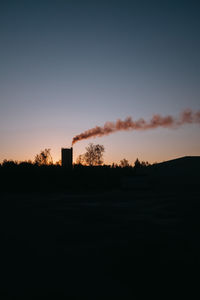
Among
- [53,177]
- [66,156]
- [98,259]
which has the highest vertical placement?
[66,156]

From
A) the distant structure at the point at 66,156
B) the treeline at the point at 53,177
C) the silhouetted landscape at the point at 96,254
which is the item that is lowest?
the silhouetted landscape at the point at 96,254

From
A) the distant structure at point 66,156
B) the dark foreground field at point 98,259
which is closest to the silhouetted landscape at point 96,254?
the dark foreground field at point 98,259

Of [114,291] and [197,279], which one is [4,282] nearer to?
[114,291]

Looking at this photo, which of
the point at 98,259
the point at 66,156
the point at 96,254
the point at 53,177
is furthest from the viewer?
the point at 66,156

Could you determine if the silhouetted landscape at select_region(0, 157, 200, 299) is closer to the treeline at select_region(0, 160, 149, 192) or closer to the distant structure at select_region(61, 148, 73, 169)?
the treeline at select_region(0, 160, 149, 192)

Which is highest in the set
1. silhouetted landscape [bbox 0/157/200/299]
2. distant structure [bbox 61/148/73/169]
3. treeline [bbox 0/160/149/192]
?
distant structure [bbox 61/148/73/169]

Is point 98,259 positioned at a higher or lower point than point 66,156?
lower

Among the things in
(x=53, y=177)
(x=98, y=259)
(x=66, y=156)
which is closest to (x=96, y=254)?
(x=98, y=259)

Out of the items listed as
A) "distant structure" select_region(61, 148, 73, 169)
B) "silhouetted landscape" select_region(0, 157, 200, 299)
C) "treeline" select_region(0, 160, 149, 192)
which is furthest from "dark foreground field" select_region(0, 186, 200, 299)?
"distant structure" select_region(61, 148, 73, 169)

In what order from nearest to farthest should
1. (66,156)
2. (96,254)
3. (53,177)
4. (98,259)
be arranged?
(98,259) → (96,254) → (53,177) → (66,156)

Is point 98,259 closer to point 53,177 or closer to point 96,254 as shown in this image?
point 96,254

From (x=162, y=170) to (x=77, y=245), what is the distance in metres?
41.3

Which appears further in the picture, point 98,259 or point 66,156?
point 66,156

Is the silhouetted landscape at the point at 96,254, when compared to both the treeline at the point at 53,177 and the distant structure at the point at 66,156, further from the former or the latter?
A: the distant structure at the point at 66,156
